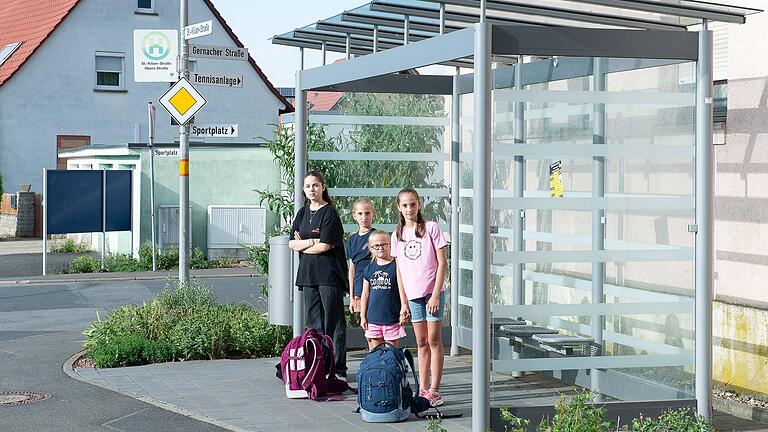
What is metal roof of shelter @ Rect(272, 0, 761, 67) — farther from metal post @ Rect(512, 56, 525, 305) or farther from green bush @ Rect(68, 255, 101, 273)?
green bush @ Rect(68, 255, 101, 273)

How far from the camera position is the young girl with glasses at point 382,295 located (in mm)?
10039

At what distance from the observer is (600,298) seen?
9.34 m

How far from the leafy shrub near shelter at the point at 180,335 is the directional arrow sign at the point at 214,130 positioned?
99.9 inches

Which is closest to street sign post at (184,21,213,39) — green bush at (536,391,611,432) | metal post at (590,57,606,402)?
metal post at (590,57,606,402)

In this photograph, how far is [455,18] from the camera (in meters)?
10.6

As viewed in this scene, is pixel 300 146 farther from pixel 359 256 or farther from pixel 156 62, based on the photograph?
pixel 156 62

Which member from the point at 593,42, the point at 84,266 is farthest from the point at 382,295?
the point at 84,266

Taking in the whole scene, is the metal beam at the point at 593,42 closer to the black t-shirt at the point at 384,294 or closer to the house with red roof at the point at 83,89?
the black t-shirt at the point at 384,294

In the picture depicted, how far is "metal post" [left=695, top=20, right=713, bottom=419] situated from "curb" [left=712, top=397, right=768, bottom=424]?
2.98ft

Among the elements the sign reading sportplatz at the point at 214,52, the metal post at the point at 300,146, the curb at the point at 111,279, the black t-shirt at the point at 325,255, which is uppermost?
the sign reading sportplatz at the point at 214,52

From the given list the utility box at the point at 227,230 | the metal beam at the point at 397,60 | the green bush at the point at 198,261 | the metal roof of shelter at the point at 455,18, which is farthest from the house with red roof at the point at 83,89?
the metal beam at the point at 397,60

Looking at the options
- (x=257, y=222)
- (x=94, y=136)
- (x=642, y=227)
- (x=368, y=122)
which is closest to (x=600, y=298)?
(x=642, y=227)

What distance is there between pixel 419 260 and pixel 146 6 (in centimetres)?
3451

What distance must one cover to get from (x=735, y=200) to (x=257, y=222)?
56.7ft
